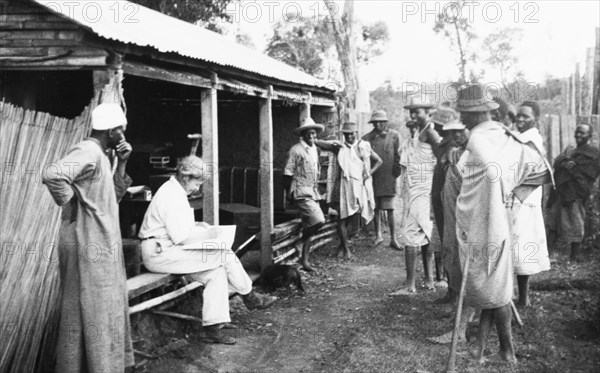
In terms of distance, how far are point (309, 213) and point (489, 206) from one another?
4.45 meters

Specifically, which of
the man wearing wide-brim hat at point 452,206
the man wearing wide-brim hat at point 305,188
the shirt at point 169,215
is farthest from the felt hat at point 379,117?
the shirt at point 169,215

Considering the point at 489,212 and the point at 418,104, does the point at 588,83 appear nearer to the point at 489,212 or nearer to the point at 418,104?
the point at 418,104

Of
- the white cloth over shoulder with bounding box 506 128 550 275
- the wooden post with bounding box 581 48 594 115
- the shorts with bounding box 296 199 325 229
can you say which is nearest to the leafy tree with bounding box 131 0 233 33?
the wooden post with bounding box 581 48 594 115

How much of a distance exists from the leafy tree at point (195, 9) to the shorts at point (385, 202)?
1077 cm

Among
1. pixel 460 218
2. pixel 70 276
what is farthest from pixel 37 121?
pixel 460 218

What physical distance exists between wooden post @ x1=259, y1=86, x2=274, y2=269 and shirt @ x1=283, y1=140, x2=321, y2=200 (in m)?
0.55

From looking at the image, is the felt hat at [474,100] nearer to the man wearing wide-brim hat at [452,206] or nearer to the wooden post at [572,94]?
A: the man wearing wide-brim hat at [452,206]

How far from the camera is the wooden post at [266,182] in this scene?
8.81 meters

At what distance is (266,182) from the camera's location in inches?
349

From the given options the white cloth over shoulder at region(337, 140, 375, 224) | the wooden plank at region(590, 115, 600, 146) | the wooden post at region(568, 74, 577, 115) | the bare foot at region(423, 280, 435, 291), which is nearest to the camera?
the bare foot at region(423, 280, 435, 291)

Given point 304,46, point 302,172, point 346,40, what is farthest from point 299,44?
point 302,172

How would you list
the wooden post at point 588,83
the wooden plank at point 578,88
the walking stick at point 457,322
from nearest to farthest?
the walking stick at point 457,322 < the wooden post at point 588,83 < the wooden plank at point 578,88

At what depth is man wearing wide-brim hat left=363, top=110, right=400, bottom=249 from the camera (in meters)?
11.2

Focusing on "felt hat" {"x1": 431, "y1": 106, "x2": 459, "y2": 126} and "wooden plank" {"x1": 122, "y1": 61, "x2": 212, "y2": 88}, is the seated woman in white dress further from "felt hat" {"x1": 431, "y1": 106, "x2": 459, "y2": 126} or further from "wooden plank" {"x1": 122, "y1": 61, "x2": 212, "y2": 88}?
"felt hat" {"x1": 431, "y1": 106, "x2": 459, "y2": 126}
